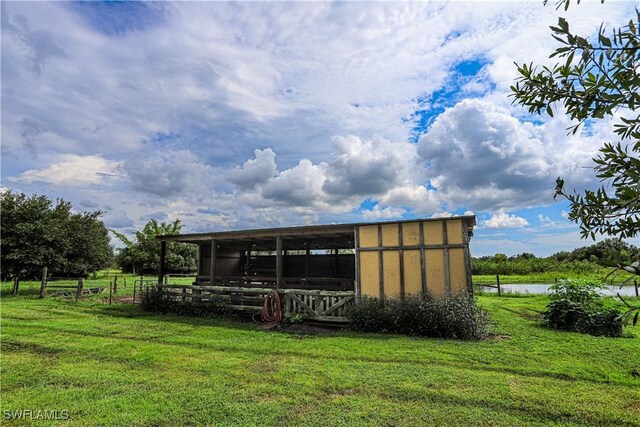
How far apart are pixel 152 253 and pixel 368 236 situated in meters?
24.0

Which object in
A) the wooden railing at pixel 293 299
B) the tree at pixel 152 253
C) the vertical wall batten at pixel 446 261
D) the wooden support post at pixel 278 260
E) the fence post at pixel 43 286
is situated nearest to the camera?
the vertical wall batten at pixel 446 261

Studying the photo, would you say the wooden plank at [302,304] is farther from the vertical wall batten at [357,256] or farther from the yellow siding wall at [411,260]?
the yellow siding wall at [411,260]

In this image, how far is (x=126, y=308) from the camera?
514 inches

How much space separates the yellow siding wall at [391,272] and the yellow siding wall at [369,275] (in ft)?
0.74

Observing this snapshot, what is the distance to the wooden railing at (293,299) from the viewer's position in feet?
32.6

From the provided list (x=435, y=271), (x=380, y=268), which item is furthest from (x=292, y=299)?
(x=435, y=271)

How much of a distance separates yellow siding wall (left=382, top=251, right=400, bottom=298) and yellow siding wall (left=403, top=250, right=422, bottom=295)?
215 millimetres

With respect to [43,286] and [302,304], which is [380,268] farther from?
[43,286]

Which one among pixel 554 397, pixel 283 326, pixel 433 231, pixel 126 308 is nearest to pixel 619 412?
pixel 554 397

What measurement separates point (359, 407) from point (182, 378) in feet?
9.40

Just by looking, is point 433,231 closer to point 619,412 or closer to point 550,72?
point 619,412

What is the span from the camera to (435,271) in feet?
29.6

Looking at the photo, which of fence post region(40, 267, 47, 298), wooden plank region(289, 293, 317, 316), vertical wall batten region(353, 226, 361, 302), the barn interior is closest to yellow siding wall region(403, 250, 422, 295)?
vertical wall batten region(353, 226, 361, 302)

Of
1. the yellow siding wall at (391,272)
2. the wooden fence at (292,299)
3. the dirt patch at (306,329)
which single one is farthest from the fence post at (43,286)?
the yellow siding wall at (391,272)
